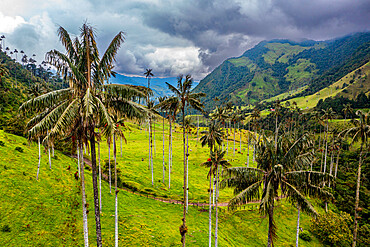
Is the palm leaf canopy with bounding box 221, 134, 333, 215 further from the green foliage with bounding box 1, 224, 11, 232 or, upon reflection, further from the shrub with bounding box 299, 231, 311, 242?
the shrub with bounding box 299, 231, 311, 242

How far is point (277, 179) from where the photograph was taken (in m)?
17.4

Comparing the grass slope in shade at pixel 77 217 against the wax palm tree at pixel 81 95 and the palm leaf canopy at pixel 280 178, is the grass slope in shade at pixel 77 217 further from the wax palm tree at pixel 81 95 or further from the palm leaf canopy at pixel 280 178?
the wax palm tree at pixel 81 95

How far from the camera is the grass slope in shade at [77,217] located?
24000 mm

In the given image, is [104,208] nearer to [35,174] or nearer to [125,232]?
[125,232]

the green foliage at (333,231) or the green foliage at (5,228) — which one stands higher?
the green foliage at (5,228)

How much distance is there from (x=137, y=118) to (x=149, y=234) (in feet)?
81.3

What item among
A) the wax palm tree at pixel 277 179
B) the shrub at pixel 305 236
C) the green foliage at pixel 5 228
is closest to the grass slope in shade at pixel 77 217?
the green foliage at pixel 5 228

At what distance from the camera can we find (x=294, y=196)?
56.1 feet

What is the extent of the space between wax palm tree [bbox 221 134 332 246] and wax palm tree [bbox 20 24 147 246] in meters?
13.1

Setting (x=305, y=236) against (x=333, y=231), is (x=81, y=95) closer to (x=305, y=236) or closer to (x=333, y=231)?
(x=305, y=236)

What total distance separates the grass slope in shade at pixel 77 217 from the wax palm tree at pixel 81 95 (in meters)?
16.6

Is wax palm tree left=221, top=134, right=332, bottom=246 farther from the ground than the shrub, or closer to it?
farther from the ground

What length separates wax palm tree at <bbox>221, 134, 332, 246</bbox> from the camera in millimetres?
16891

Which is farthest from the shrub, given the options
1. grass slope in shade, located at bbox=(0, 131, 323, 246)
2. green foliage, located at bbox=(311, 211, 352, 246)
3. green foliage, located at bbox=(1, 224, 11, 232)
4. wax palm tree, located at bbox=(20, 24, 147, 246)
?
green foliage, located at bbox=(1, 224, 11, 232)
